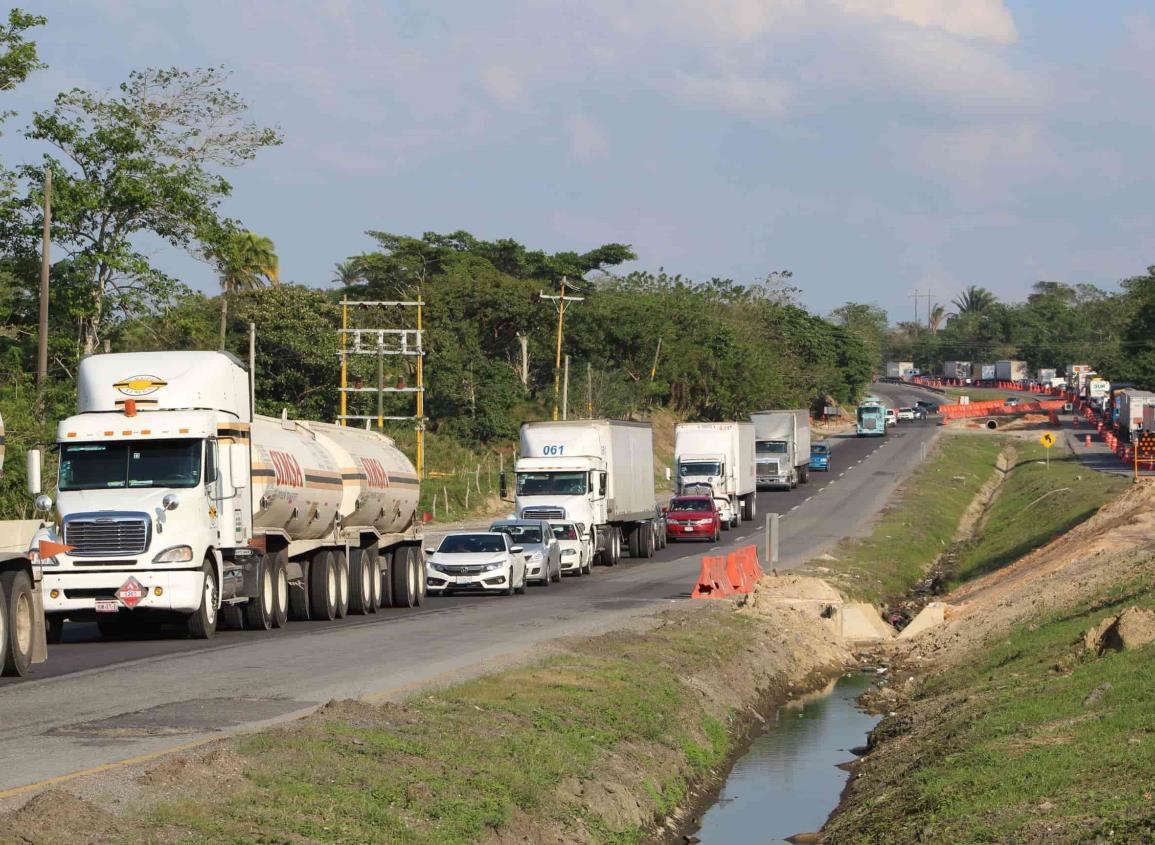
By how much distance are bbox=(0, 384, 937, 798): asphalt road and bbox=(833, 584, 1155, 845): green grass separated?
6124 mm

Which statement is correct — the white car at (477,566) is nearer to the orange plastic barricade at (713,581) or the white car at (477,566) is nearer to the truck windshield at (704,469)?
the orange plastic barricade at (713,581)

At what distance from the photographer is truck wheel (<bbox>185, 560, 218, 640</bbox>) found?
25.2m

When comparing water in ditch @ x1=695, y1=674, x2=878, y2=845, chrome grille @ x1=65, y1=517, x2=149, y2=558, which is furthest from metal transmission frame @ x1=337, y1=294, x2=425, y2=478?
water in ditch @ x1=695, y1=674, x2=878, y2=845

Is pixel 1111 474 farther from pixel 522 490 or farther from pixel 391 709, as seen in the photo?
pixel 391 709

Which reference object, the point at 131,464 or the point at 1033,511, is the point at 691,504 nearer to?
the point at 1033,511

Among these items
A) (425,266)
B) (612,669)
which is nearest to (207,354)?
(612,669)

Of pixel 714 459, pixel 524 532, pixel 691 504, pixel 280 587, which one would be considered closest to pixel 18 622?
pixel 280 587

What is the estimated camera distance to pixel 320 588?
30.9 m

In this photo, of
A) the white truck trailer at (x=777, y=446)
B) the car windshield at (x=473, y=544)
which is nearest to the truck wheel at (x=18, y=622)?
the car windshield at (x=473, y=544)

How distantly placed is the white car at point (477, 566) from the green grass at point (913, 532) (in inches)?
344

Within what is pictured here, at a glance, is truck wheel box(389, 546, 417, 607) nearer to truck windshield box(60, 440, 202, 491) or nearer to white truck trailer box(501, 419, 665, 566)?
white truck trailer box(501, 419, 665, 566)

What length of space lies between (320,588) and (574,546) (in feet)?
54.7

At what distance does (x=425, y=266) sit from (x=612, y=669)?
9253 cm

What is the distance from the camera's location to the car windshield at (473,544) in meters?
39.9
